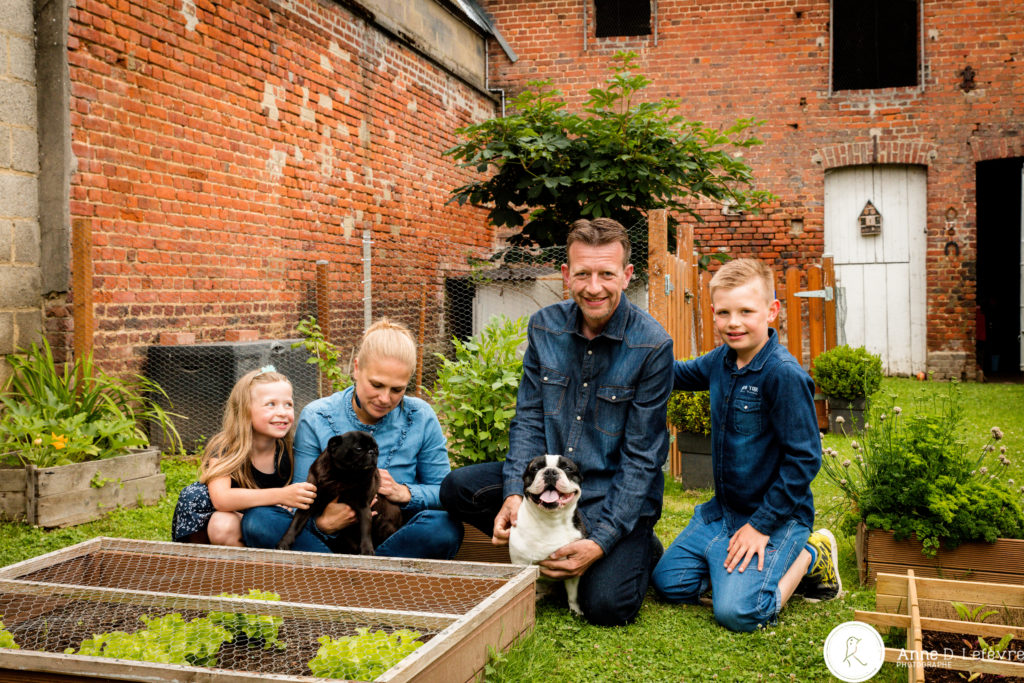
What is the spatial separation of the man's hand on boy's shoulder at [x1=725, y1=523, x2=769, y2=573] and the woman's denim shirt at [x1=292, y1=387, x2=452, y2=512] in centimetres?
115

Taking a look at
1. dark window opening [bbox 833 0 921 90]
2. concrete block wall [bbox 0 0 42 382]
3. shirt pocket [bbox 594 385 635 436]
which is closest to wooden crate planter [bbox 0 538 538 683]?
shirt pocket [bbox 594 385 635 436]

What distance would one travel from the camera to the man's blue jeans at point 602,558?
9.59 feet

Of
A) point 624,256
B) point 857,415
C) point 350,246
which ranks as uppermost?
point 350,246

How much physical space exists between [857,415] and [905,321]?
5.55 metres

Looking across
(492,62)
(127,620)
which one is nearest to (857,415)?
(127,620)

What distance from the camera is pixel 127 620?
2461 millimetres

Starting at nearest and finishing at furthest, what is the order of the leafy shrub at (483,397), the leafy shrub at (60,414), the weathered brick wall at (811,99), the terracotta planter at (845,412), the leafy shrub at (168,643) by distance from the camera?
the leafy shrub at (168,643), the leafy shrub at (483,397), the leafy shrub at (60,414), the terracotta planter at (845,412), the weathered brick wall at (811,99)

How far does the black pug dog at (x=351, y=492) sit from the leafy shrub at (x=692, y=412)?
2493 millimetres

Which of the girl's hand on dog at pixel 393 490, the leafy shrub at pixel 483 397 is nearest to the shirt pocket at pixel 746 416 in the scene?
the leafy shrub at pixel 483 397

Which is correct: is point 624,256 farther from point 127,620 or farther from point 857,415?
point 857,415

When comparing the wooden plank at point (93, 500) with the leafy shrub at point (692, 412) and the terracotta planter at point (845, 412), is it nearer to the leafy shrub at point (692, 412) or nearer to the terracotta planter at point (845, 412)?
the leafy shrub at point (692, 412)

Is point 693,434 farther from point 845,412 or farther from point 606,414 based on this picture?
point 845,412

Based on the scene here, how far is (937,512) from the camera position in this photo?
293 cm

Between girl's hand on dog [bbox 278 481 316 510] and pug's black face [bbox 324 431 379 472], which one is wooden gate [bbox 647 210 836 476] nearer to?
pug's black face [bbox 324 431 379 472]
